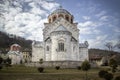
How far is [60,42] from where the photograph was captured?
128 ft

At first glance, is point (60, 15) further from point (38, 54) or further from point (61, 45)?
point (38, 54)

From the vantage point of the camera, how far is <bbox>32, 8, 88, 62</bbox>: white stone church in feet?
128

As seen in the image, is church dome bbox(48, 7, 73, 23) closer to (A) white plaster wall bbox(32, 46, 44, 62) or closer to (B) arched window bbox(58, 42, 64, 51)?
(A) white plaster wall bbox(32, 46, 44, 62)

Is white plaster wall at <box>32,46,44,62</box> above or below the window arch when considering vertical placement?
below

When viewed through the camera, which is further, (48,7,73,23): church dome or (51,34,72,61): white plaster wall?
(48,7,73,23): church dome

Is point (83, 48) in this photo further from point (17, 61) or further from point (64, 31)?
point (17, 61)

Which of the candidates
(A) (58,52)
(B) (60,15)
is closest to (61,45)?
(A) (58,52)

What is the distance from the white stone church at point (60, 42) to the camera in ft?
128

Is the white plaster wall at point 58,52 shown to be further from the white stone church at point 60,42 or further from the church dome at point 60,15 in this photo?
the church dome at point 60,15

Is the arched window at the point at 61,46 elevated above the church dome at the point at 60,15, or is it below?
below

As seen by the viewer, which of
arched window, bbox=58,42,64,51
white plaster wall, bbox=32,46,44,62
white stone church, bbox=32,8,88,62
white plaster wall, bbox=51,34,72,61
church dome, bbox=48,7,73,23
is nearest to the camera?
white plaster wall, bbox=51,34,72,61

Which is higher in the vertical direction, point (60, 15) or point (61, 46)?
point (60, 15)

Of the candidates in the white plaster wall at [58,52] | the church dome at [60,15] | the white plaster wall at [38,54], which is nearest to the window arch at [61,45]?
the white plaster wall at [58,52]

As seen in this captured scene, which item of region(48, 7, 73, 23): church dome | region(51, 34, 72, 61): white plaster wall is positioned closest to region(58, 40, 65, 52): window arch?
region(51, 34, 72, 61): white plaster wall
